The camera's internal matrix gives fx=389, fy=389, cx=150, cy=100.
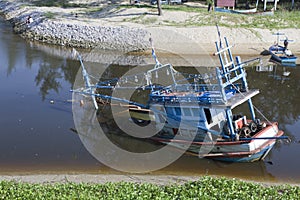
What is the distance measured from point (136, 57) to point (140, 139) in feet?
68.5

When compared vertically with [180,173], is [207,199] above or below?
above

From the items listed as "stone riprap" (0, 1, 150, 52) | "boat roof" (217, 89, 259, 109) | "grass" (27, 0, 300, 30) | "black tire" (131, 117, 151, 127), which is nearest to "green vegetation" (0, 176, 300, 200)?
"boat roof" (217, 89, 259, 109)

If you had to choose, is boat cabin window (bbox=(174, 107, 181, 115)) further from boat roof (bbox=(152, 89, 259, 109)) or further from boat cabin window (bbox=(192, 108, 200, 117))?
boat cabin window (bbox=(192, 108, 200, 117))

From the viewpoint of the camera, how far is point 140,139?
25359 mm

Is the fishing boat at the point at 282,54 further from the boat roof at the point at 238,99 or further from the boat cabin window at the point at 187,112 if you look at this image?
the boat cabin window at the point at 187,112

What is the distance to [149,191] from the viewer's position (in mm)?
17438

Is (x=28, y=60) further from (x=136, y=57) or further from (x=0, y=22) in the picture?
(x=0, y=22)

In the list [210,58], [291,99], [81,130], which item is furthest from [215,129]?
[210,58]

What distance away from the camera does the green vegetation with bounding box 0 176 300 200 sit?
1681cm

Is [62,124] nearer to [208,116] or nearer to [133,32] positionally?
[208,116]

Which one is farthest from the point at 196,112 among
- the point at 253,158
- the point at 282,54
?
the point at 282,54

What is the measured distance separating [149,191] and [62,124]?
12361 millimetres

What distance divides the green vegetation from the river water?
11.4ft

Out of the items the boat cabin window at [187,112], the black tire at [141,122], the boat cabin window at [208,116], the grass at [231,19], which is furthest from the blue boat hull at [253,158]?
the grass at [231,19]
